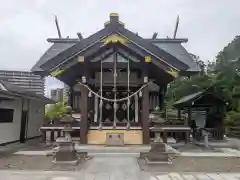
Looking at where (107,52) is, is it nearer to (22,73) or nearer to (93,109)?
(93,109)

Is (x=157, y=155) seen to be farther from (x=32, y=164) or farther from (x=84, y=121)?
(x=84, y=121)

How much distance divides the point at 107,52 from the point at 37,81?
24.0 meters

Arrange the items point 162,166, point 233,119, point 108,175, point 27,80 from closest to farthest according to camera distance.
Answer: point 108,175, point 162,166, point 233,119, point 27,80

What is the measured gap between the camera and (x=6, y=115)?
50.2ft

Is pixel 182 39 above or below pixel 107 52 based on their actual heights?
above

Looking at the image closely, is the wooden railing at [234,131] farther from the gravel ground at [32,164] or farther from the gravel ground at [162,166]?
the gravel ground at [32,164]

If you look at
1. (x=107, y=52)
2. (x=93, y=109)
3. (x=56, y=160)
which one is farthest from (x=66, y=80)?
(x=56, y=160)

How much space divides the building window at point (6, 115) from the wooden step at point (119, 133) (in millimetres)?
4567

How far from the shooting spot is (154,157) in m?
9.39

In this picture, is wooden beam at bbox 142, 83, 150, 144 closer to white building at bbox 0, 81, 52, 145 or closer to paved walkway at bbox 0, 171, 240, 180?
paved walkway at bbox 0, 171, 240, 180

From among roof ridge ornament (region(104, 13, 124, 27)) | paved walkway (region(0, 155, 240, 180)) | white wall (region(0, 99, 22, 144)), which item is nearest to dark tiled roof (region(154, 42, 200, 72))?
roof ridge ornament (region(104, 13, 124, 27))

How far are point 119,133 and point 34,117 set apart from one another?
28.3 feet

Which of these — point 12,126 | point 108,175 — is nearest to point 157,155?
point 108,175

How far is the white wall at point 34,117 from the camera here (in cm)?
1897
